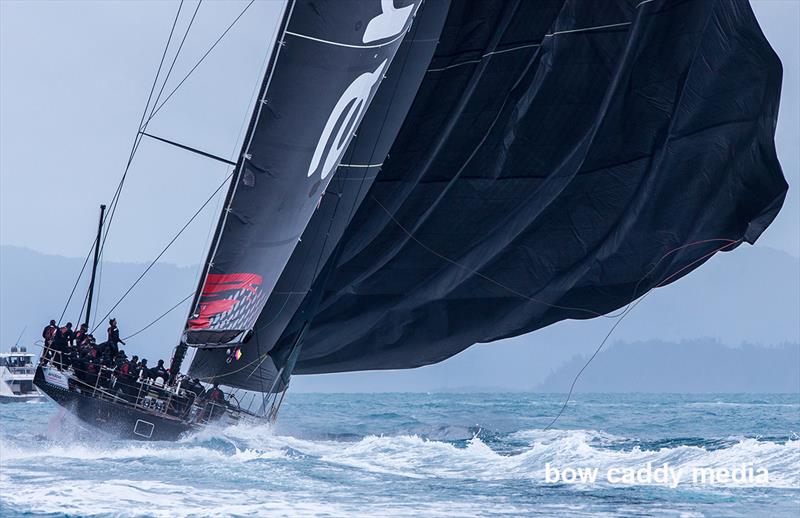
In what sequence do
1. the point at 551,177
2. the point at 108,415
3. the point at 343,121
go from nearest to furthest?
1. the point at 343,121
2. the point at 551,177
3. the point at 108,415

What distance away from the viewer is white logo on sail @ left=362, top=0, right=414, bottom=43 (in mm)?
15805

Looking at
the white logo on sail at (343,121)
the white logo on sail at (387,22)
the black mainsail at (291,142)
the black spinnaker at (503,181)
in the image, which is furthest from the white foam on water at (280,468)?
the white logo on sail at (387,22)

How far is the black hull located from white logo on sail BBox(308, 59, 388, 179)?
5.88 m

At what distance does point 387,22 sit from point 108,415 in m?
8.78

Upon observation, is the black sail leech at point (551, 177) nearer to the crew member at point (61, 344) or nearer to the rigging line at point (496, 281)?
the rigging line at point (496, 281)

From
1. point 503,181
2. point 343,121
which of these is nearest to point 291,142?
point 343,121

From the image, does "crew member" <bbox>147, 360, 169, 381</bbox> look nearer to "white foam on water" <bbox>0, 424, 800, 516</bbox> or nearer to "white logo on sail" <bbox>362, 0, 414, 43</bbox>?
"white foam on water" <bbox>0, 424, 800, 516</bbox>

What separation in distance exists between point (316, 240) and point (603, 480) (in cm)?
665

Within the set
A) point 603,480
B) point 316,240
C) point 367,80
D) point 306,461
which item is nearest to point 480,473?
point 603,480

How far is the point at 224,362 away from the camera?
19.5 metres

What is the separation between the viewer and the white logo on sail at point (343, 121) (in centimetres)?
1605

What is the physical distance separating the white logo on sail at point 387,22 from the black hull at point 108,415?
8.12 meters

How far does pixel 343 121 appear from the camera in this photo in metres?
16.3

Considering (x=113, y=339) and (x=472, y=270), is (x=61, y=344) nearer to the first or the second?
(x=113, y=339)
